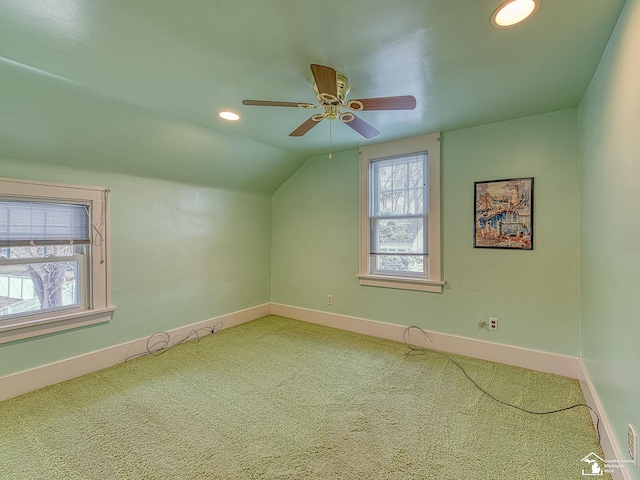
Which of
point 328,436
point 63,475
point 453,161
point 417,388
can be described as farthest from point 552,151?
point 63,475

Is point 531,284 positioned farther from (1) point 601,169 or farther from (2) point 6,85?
(2) point 6,85

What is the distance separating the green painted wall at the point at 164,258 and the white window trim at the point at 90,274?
62 mm

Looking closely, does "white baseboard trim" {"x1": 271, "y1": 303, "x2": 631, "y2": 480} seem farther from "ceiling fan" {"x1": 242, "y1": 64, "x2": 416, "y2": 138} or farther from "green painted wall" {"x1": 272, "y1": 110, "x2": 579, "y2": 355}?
"ceiling fan" {"x1": 242, "y1": 64, "x2": 416, "y2": 138}

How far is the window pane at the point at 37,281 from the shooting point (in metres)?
2.31

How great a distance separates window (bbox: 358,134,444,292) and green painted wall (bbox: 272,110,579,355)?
0.11 m

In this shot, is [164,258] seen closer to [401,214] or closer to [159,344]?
[159,344]

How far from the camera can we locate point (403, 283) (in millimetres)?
3326

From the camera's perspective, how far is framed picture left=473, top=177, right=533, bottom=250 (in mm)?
2660

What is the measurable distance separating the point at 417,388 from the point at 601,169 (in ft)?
6.56

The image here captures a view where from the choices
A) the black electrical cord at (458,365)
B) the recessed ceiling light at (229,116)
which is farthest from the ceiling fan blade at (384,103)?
the black electrical cord at (458,365)

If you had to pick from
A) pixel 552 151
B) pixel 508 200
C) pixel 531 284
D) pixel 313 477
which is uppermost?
pixel 552 151

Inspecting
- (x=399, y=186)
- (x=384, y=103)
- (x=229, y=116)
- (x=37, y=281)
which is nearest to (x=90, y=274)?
(x=37, y=281)

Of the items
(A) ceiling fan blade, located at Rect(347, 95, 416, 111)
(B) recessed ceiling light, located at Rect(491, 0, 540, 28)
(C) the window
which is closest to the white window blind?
(A) ceiling fan blade, located at Rect(347, 95, 416, 111)

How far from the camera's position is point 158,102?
2232 millimetres
